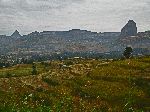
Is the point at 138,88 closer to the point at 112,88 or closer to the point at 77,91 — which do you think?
the point at 112,88

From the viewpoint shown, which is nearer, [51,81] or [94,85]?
[94,85]

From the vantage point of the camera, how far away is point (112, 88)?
81.9m

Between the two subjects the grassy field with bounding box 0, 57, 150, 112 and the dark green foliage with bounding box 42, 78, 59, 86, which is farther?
the dark green foliage with bounding box 42, 78, 59, 86

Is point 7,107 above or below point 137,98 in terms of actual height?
above

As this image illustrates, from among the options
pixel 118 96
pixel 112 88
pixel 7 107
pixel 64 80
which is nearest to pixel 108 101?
pixel 118 96

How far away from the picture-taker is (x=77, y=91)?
79.8m

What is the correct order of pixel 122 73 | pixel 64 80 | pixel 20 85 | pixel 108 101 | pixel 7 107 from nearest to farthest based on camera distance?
pixel 7 107
pixel 108 101
pixel 20 85
pixel 64 80
pixel 122 73

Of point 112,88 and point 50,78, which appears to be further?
point 50,78

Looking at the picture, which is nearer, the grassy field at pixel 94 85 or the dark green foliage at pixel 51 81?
the grassy field at pixel 94 85

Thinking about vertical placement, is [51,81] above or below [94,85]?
above

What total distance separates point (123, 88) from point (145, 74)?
15589 mm

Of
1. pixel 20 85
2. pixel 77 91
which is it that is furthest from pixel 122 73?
pixel 20 85

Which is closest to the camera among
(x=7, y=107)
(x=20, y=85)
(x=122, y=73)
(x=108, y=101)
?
(x=7, y=107)

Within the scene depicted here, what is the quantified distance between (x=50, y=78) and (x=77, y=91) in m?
13.6
